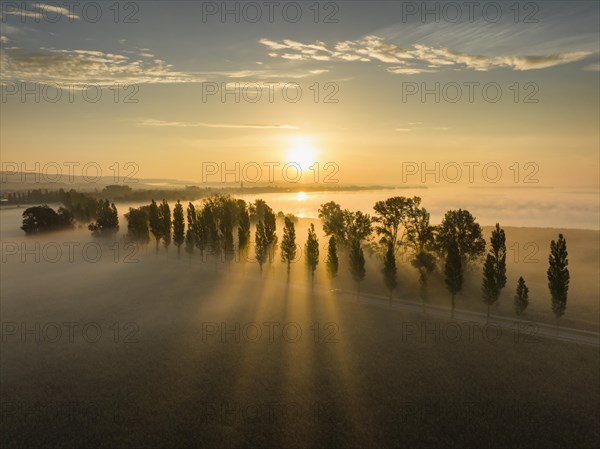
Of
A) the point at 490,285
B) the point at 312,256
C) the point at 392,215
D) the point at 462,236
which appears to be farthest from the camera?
the point at 392,215

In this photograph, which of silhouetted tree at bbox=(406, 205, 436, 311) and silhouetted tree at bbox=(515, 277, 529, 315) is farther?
silhouetted tree at bbox=(406, 205, 436, 311)

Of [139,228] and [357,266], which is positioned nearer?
[357,266]

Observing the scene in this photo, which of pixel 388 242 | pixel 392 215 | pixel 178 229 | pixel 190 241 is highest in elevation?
pixel 392 215

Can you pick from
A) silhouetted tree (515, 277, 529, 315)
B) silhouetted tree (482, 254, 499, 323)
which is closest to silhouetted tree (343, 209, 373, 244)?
silhouetted tree (482, 254, 499, 323)

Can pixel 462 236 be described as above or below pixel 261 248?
above

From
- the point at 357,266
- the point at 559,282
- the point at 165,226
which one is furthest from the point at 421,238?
the point at 165,226

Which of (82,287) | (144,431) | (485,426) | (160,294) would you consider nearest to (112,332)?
(160,294)

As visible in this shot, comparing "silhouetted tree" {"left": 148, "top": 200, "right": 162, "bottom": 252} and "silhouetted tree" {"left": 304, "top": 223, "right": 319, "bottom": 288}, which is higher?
"silhouetted tree" {"left": 148, "top": 200, "right": 162, "bottom": 252}

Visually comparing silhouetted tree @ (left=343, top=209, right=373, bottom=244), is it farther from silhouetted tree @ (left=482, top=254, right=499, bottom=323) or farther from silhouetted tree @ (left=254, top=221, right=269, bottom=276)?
silhouetted tree @ (left=482, top=254, right=499, bottom=323)

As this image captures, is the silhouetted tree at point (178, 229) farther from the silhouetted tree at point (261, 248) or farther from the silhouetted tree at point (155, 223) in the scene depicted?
the silhouetted tree at point (261, 248)

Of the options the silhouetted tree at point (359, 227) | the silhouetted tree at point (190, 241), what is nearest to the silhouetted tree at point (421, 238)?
the silhouetted tree at point (359, 227)

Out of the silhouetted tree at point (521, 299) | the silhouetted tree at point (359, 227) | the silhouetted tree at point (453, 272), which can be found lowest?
the silhouetted tree at point (521, 299)

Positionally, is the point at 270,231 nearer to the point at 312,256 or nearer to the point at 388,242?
the point at 312,256

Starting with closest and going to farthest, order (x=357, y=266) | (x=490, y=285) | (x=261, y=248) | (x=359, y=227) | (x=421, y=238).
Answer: (x=490, y=285) → (x=357, y=266) → (x=421, y=238) → (x=261, y=248) → (x=359, y=227)
